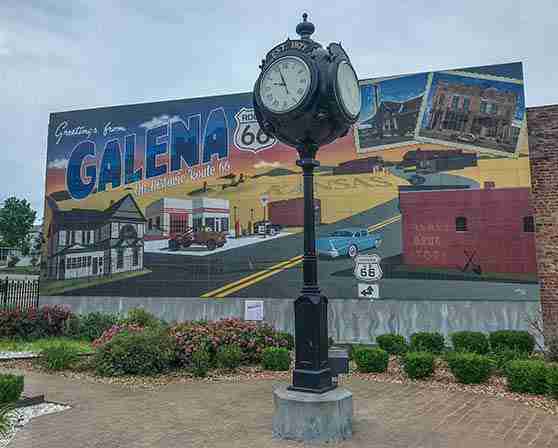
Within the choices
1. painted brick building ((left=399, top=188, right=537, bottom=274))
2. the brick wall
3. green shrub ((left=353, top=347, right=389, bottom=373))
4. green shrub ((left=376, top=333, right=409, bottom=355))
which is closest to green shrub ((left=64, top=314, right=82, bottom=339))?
green shrub ((left=376, top=333, right=409, bottom=355))

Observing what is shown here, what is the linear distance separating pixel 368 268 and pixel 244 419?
29.9 ft

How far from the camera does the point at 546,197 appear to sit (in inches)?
523

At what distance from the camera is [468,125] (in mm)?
14141

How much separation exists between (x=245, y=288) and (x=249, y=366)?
613cm

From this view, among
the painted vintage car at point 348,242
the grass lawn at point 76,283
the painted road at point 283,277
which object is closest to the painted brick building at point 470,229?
the painted road at point 283,277

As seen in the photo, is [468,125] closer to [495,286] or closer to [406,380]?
[495,286]

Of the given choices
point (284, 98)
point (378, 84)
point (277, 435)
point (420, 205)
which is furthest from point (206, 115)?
point (277, 435)

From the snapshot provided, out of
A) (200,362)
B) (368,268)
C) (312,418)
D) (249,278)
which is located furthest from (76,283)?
(312,418)

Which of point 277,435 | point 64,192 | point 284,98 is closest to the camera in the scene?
point 277,435

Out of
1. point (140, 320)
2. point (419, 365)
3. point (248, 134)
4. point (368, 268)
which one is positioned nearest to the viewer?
point (419, 365)

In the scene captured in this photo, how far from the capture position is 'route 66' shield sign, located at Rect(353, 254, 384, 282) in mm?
14492

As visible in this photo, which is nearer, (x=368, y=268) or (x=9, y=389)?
(x=9, y=389)

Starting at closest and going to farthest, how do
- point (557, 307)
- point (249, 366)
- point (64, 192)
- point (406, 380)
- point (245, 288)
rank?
point (406, 380), point (249, 366), point (557, 307), point (245, 288), point (64, 192)

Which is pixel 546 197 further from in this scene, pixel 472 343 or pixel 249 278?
pixel 249 278
